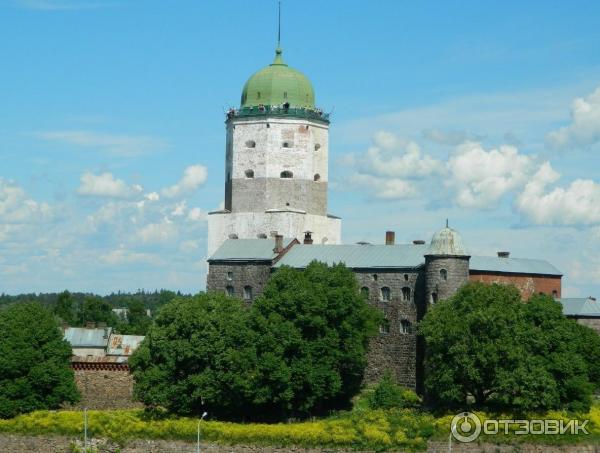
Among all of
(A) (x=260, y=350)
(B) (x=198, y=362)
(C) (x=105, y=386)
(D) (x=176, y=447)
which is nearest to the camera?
(D) (x=176, y=447)

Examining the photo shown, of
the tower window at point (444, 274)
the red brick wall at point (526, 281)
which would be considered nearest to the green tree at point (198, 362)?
the tower window at point (444, 274)

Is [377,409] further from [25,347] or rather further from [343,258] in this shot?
[25,347]

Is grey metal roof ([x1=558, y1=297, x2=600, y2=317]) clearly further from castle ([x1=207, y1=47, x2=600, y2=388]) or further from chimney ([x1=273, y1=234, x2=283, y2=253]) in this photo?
chimney ([x1=273, y1=234, x2=283, y2=253])

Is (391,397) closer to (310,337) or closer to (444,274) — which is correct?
(310,337)

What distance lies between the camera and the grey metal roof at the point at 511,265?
3191 inches

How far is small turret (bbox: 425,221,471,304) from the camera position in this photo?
75812 mm

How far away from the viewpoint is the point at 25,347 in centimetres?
7600

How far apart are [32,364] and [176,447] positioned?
442 inches

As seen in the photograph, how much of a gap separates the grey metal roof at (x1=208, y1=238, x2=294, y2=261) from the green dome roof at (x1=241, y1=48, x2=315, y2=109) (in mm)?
11397

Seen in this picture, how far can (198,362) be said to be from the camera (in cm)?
7325

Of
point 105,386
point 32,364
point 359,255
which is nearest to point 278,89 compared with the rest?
point 359,255

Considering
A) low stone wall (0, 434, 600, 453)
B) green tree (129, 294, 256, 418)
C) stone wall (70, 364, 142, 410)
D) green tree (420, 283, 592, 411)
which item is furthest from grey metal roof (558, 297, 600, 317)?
stone wall (70, 364, 142, 410)

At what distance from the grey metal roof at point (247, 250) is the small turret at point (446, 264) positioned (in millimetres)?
12524

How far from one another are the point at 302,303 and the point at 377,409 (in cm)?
753
